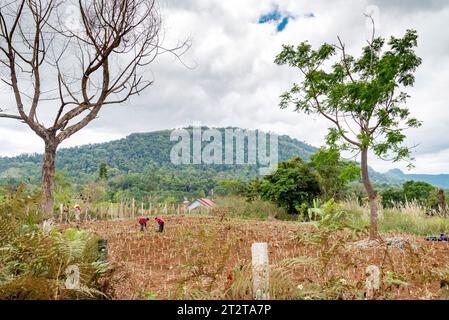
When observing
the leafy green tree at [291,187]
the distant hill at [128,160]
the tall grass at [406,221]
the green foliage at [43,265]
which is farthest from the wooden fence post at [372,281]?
the distant hill at [128,160]

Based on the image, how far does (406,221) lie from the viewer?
37.0ft

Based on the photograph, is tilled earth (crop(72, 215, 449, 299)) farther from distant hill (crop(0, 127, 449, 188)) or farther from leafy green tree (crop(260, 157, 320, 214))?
distant hill (crop(0, 127, 449, 188))

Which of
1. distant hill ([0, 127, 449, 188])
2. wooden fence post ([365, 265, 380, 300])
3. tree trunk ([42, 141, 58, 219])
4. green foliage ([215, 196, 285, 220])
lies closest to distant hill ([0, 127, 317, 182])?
distant hill ([0, 127, 449, 188])

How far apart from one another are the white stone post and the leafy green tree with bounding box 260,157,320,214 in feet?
41.4

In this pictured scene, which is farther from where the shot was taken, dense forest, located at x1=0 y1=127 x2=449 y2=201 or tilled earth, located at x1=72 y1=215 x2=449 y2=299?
dense forest, located at x1=0 y1=127 x2=449 y2=201

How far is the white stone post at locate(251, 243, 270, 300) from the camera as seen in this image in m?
1.94

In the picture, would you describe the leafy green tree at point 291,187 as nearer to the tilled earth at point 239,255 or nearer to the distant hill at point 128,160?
the tilled earth at point 239,255

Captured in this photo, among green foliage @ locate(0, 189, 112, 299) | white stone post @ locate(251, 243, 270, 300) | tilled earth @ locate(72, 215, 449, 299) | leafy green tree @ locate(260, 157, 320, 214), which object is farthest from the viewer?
leafy green tree @ locate(260, 157, 320, 214)

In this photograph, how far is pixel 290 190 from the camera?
14828mm

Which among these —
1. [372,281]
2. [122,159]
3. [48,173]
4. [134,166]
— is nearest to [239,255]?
[48,173]

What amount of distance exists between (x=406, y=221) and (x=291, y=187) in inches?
172

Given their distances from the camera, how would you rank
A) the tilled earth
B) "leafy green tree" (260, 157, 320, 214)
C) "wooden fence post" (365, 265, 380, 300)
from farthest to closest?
1. "leafy green tree" (260, 157, 320, 214)
2. the tilled earth
3. "wooden fence post" (365, 265, 380, 300)

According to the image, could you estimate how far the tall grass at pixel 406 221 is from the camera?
1029cm
